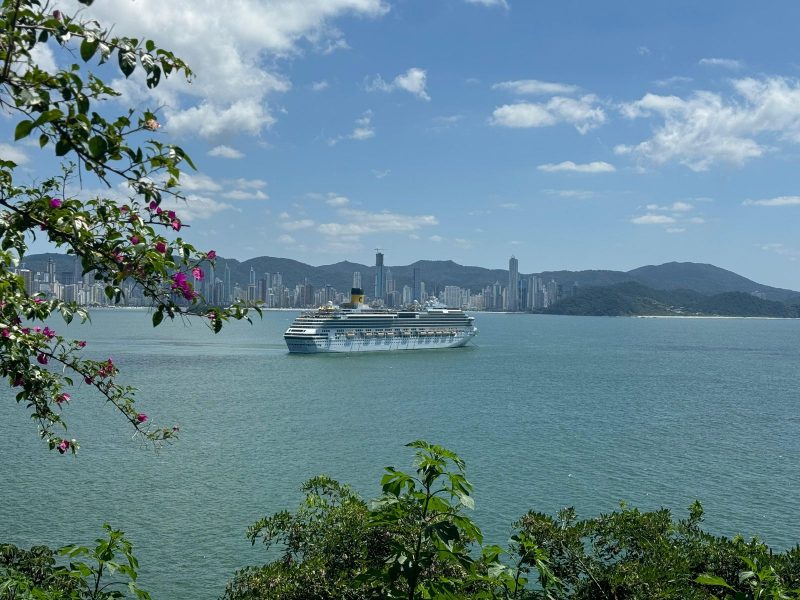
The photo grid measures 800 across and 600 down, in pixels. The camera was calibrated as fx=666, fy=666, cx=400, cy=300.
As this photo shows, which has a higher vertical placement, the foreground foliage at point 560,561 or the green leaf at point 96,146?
the green leaf at point 96,146

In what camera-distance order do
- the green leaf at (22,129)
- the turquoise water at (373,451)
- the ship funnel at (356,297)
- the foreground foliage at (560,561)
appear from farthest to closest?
the ship funnel at (356,297) → the turquoise water at (373,451) → the foreground foliage at (560,561) → the green leaf at (22,129)

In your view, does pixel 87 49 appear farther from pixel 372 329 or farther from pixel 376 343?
pixel 372 329

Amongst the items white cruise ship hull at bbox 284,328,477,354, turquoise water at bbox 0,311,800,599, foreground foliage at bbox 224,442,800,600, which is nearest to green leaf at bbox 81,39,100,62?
foreground foliage at bbox 224,442,800,600

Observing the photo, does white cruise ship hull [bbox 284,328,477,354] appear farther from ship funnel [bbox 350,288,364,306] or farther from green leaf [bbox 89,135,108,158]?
green leaf [bbox 89,135,108,158]

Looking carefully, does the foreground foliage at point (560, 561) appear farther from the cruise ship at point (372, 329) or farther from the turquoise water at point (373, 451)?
the cruise ship at point (372, 329)

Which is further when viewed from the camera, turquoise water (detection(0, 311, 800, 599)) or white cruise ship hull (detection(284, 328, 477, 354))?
white cruise ship hull (detection(284, 328, 477, 354))

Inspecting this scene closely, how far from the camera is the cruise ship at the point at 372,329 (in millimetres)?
66750

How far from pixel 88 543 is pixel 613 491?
566 inches

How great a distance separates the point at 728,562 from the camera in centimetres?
767

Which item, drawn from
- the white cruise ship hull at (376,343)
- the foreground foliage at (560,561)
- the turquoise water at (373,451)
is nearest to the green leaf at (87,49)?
the foreground foliage at (560,561)

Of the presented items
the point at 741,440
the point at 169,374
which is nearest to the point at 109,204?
the point at 741,440

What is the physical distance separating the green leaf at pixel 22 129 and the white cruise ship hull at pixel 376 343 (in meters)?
63.9

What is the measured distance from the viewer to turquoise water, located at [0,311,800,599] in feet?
54.3

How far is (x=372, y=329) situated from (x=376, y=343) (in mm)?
1596
